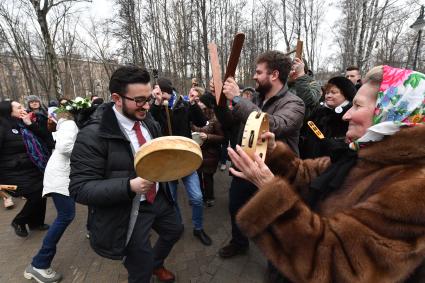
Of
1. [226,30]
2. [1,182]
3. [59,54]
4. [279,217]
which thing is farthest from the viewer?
[59,54]

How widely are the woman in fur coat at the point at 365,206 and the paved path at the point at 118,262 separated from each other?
2.31 m

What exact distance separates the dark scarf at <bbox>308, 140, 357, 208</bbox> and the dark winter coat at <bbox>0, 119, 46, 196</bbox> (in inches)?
171

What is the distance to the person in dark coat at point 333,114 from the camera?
3.80 metres

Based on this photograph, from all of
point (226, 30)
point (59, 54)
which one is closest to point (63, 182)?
point (226, 30)

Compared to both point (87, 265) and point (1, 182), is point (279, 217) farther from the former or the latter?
point (1, 182)

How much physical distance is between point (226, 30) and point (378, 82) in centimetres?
2121

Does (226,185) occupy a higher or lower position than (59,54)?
lower

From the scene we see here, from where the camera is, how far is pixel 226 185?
6516 millimetres

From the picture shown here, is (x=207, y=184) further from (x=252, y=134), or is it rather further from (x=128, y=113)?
(x=252, y=134)

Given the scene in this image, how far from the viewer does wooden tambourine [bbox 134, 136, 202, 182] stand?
5.48 feet

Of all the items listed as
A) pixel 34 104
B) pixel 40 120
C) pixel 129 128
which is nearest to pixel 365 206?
pixel 129 128

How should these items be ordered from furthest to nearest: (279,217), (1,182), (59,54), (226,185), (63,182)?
(59,54), (226,185), (1,182), (63,182), (279,217)

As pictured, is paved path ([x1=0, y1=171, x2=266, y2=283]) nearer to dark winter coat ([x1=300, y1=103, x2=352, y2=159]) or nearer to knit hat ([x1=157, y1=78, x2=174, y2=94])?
dark winter coat ([x1=300, y1=103, x2=352, y2=159])

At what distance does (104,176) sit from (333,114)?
129 inches
